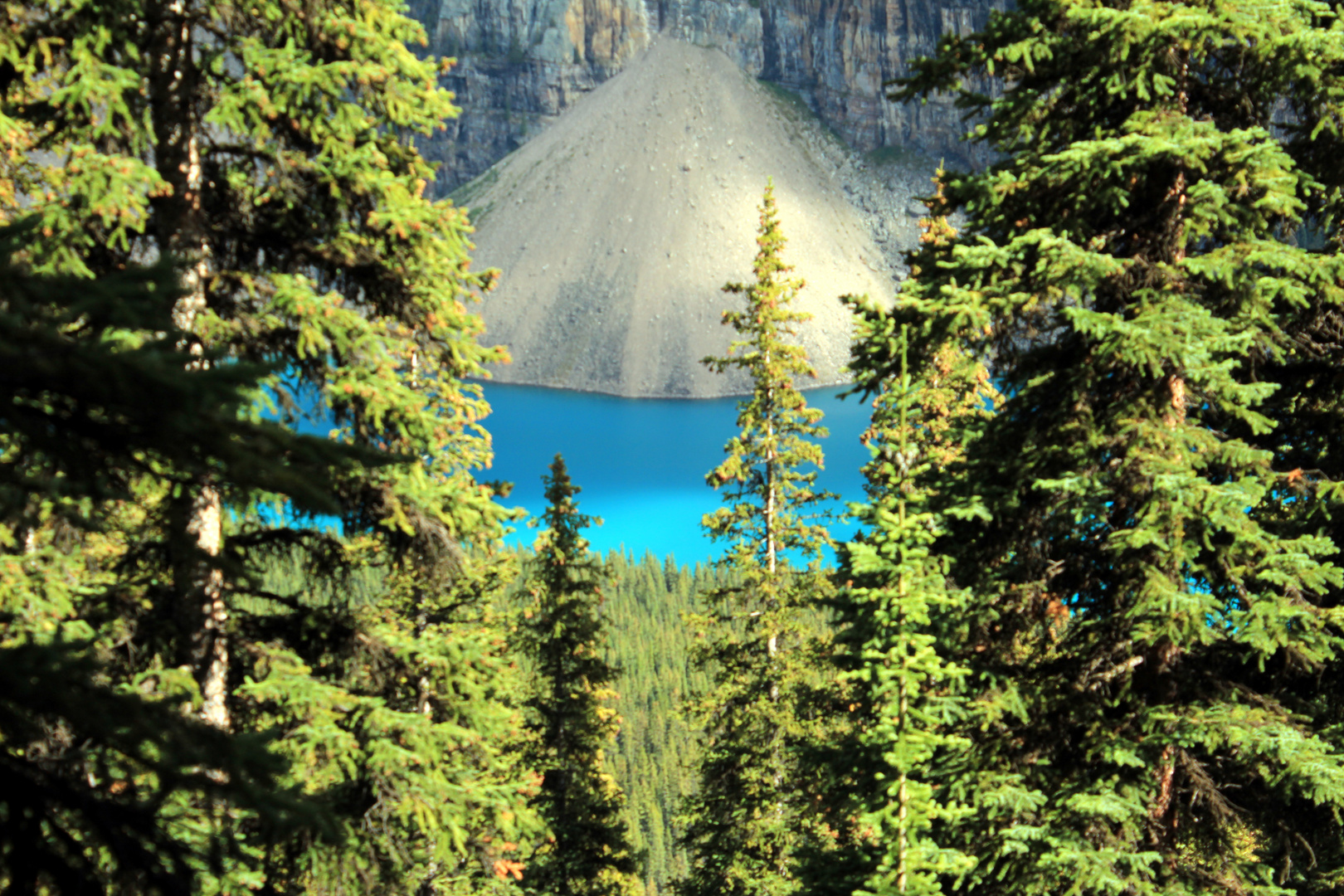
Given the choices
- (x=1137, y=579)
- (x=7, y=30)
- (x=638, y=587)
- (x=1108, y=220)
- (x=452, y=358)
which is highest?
(x=7, y=30)

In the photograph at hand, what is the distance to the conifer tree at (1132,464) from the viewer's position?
253 inches

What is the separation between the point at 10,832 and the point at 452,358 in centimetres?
467

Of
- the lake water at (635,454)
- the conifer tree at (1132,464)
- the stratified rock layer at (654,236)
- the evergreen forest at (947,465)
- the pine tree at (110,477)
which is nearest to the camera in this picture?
the pine tree at (110,477)

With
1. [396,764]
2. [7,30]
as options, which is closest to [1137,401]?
[396,764]

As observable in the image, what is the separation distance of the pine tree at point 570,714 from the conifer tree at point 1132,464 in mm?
11610

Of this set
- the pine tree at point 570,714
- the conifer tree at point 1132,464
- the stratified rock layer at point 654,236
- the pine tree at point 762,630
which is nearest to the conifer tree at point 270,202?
the conifer tree at point 1132,464

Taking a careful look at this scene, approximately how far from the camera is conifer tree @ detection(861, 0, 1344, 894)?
641 cm

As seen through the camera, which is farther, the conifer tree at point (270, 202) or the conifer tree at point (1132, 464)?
the conifer tree at point (1132, 464)

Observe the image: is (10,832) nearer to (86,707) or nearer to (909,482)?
(86,707)

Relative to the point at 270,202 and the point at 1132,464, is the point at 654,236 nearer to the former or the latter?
the point at 270,202

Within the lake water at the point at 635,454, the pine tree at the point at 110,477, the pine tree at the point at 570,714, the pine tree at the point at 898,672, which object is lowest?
the lake water at the point at 635,454

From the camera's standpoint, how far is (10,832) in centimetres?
264

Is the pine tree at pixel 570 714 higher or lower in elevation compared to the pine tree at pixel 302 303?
lower

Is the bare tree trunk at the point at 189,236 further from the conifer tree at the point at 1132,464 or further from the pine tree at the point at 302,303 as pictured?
the conifer tree at the point at 1132,464
